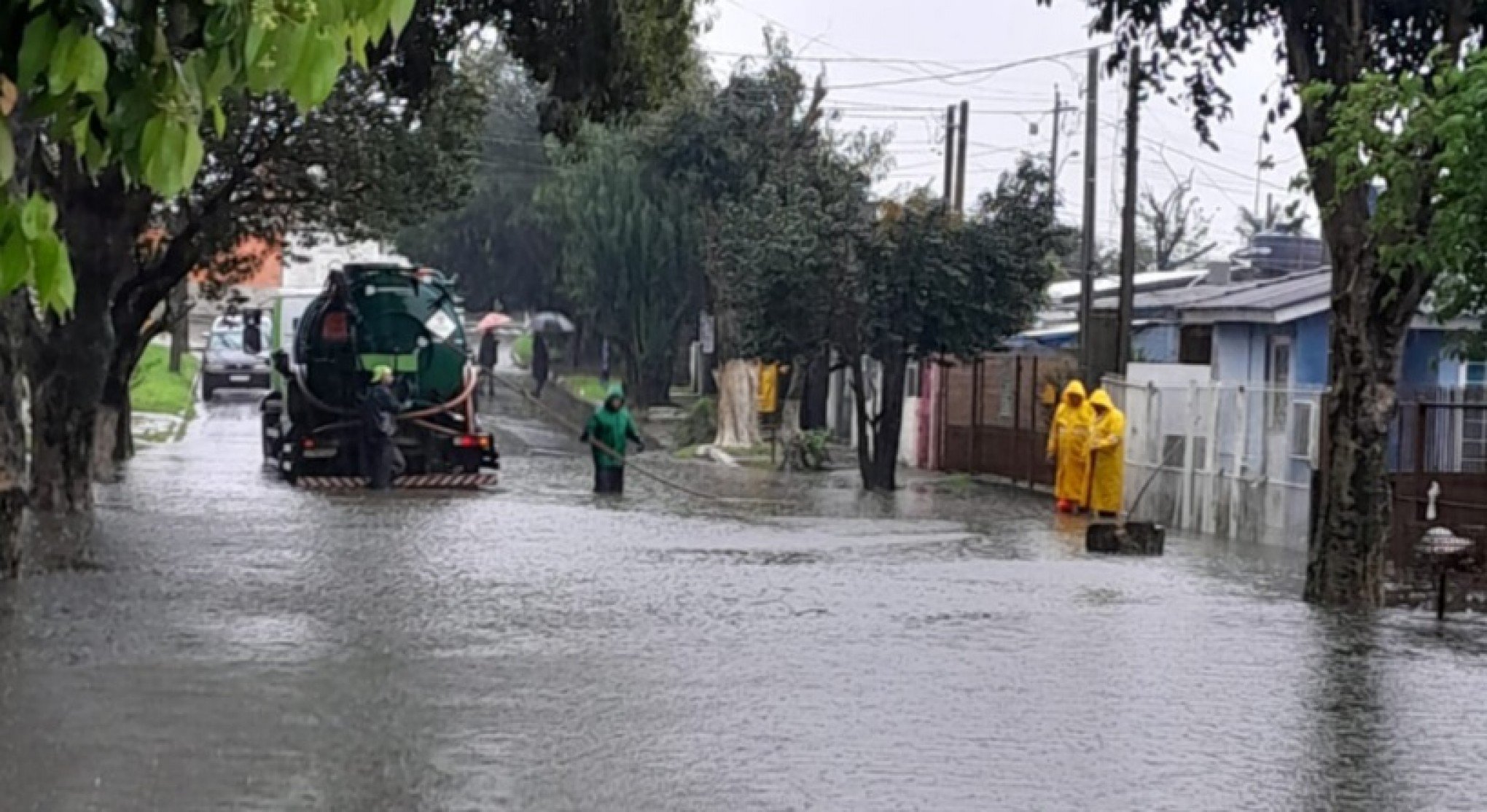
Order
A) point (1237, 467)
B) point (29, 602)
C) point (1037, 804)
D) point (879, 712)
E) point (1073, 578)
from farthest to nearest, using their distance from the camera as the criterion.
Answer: point (1237, 467), point (1073, 578), point (29, 602), point (879, 712), point (1037, 804)

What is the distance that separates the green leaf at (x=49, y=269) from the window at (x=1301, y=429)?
70.7 feet

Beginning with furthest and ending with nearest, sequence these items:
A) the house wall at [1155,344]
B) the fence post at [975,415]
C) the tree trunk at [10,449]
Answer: the house wall at [1155,344] → the fence post at [975,415] → the tree trunk at [10,449]

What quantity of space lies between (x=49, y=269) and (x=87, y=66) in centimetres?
37

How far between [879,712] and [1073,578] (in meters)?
8.07

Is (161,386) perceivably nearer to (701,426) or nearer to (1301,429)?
(701,426)

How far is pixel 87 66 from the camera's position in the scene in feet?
13.6

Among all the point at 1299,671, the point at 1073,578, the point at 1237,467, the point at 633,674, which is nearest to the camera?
the point at 633,674

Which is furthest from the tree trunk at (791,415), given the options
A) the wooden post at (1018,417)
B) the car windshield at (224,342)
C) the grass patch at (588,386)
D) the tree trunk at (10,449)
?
the tree trunk at (10,449)

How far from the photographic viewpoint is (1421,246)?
15.2 metres

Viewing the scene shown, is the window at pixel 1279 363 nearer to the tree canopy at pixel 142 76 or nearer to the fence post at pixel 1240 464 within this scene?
the fence post at pixel 1240 464

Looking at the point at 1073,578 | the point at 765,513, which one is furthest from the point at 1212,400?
the point at 1073,578

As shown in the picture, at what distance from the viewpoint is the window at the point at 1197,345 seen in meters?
34.0

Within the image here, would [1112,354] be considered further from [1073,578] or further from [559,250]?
[559,250]

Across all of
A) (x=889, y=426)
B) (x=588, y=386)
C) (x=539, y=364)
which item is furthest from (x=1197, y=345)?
(x=588, y=386)
